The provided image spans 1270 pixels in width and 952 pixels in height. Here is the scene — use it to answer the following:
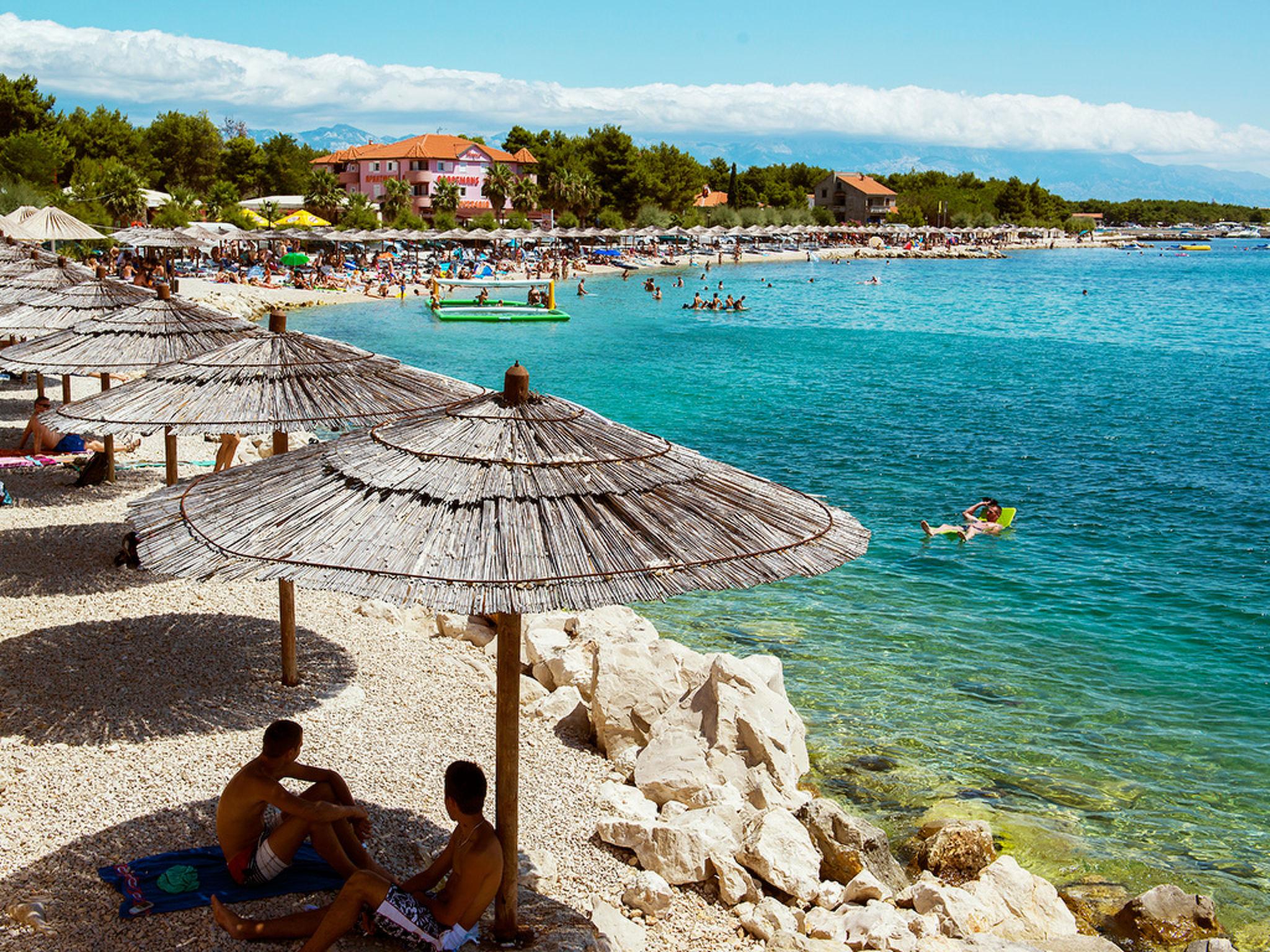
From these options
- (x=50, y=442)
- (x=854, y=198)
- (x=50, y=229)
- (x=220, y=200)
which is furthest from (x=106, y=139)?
(x=854, y=198)

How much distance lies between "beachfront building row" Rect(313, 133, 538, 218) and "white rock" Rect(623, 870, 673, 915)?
282ft

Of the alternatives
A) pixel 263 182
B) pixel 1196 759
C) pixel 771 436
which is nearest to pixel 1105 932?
pixel 1196 759

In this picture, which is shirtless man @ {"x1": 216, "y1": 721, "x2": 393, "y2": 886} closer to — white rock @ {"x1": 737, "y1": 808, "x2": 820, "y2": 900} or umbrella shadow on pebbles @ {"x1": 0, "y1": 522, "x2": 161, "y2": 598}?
white rock @ {"x1": 737, "y1": 808, "x2": 820, "y2": 900}

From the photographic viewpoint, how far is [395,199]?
80.1m

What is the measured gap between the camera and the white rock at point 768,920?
6.30m

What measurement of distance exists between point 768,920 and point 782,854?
0.60 metres

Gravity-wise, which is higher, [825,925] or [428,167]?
[428,167]

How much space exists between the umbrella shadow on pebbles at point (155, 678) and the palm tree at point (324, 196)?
68876mm

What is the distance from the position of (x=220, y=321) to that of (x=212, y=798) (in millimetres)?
7205

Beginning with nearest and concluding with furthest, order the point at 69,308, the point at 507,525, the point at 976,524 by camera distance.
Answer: the point at 507,525
the point at 69,308
the point at 976,524

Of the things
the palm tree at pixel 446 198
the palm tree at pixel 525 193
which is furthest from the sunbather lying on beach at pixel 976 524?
the palm tree at pixel 525 193

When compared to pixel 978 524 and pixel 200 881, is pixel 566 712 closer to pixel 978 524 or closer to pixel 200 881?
pixel 200 881

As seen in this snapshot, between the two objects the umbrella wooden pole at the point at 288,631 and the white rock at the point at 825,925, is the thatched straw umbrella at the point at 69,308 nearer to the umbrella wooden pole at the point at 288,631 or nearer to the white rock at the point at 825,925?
the umbrella wooden pole at the point at 288,631

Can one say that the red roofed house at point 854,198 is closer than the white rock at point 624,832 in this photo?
No
